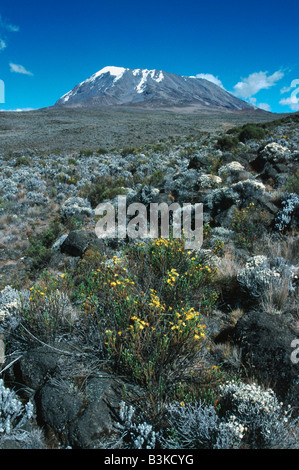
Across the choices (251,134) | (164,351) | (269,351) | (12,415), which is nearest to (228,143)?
(251,134)

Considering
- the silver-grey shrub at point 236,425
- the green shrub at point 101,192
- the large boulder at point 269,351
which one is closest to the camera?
the silver-grey shrub at point 236,425

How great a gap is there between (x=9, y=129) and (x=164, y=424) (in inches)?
1843

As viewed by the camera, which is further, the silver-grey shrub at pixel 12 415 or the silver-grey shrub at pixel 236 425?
the silver-grey shrub at pixel 12 415

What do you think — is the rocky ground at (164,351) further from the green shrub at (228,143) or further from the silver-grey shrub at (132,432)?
the green shrub at (228,143)

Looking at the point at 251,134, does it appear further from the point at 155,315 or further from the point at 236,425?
the point at 236,425

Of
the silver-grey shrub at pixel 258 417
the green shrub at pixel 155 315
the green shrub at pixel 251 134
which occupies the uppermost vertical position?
the green shrub at pixel 251 134

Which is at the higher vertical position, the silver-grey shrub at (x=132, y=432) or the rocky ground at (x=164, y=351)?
the rocky ground at (x=164, y=351)

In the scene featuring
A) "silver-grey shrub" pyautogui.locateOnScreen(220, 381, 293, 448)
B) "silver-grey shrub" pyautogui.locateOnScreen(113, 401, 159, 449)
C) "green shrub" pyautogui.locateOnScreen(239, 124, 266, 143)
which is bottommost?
"silver-grey shrub" pyautogui.locateOnScreen(113, 401, 159, 449)

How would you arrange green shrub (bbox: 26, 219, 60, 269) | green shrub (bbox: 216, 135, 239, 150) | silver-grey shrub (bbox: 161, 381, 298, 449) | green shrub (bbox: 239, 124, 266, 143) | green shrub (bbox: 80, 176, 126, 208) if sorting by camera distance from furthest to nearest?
1. green shrub (bbox: 239, 124, 266, 143)
2. green shrub (bbox: 216, 135, 239, 150)
3. green shrub (bbox: 80, 176, 126, 208)
4. green shrub (bbox: 26, 219, 60, 269)
5. silver-grey shrub (bbox: 161, 381, 298, 449)

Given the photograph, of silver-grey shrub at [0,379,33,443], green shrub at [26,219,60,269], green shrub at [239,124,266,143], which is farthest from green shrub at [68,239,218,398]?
green shrub at [239,124,266,143]

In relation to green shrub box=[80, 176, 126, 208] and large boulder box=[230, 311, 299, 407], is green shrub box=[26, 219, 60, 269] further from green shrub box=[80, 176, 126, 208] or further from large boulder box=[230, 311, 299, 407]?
large boulder box=[230, 311, 299, 407]

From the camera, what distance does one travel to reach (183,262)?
3.82 meters

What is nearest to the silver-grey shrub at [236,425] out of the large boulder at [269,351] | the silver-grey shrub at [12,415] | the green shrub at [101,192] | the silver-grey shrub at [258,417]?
the silver-grey shrub at [258,417]
